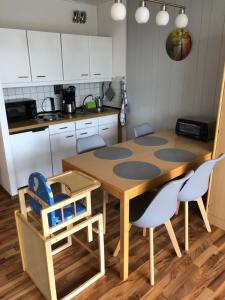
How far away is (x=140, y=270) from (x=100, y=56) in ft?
9.60

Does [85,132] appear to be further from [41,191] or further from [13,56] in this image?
[41,191]

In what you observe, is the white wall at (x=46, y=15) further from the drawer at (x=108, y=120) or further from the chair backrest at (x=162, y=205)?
the chair backrest at (x=162, y=205)

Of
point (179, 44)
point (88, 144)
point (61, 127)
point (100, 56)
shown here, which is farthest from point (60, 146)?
point (179, 44)

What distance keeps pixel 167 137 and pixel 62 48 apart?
5.98ft

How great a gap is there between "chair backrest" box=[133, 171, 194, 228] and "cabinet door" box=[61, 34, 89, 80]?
238 cm

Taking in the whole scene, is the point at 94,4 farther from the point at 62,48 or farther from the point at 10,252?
the point at 10,252

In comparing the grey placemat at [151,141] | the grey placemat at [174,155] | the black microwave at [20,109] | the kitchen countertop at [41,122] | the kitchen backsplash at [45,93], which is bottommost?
the grey placemat at [174,155]

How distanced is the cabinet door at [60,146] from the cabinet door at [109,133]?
496 millimetres

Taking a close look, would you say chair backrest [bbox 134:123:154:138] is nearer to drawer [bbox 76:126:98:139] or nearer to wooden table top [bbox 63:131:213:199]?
wooden table top [bbox 63:131:213:199]

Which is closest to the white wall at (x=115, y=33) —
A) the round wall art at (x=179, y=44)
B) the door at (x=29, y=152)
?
the round wall art at (x=179, y=44)

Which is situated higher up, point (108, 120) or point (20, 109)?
point (20, 109)

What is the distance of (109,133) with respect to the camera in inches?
150

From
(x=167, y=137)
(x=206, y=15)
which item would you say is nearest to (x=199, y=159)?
(x=167, y=137)

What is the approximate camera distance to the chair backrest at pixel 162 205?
1572 millimetres
